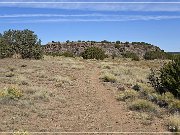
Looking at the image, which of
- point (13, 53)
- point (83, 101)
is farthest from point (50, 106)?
point (13, 53)

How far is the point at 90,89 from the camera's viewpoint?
2177 cm

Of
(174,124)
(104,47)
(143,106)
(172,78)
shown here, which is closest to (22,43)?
(172,78)

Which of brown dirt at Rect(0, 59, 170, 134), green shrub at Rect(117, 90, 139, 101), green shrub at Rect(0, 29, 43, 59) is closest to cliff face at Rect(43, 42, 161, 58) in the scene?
green shrub at Rect(0, 29, 43, 59)

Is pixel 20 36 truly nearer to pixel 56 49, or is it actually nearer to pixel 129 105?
pixel 129 105

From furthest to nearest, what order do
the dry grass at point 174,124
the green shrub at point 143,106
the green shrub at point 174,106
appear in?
the green shrub at point 174,106
the green shrub at point 143,106
the dry grass at point 174,124

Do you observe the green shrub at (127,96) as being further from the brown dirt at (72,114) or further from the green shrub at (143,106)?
the green shrub at (143,106)

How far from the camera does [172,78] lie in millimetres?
20156

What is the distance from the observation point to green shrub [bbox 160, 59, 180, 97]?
19.8 m

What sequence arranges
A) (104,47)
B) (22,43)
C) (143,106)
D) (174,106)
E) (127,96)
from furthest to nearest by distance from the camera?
(104,47)
(22,43)
(127,96)
(174,106)
(143,106)

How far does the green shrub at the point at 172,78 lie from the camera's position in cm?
1980

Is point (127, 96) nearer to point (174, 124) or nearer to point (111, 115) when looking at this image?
point (111, 115)

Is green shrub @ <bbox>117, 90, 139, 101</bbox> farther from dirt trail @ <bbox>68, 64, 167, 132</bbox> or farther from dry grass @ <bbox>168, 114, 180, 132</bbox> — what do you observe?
dry grass @ <bbox>168, 114, 180, 132</bbox>

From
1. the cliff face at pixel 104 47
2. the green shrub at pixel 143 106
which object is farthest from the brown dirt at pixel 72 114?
the cliff face at pixel 104 47

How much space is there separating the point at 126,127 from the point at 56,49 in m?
76.4
